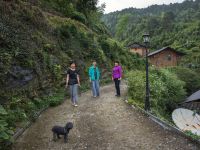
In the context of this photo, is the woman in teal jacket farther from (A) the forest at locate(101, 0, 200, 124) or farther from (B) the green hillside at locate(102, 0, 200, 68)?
(B) the green hillside at locate(102, 0, 200, 68)

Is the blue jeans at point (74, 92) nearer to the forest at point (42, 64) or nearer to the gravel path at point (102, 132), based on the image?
the gravel path at point (102, 132)

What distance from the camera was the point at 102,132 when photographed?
387 inches

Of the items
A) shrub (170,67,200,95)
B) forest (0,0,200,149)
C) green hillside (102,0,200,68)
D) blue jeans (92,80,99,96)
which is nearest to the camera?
forest (0,0,200,149)

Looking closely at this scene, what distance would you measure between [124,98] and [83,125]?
5241mm

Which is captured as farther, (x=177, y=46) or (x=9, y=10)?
(x=177, y=46)

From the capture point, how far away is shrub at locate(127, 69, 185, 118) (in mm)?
16172

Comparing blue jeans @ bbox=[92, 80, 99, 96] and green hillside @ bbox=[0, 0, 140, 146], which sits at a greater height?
green hillside @ bbox=[0, 0, 140, 146]

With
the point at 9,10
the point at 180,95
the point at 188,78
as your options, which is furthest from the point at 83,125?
the point at 188,78

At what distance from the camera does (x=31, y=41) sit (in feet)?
47.4

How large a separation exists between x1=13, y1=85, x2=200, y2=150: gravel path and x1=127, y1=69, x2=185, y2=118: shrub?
2.80 m

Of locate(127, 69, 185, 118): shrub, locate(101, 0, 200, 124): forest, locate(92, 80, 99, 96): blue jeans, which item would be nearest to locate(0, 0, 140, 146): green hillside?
locate(92, 80, 99, 96): blue jeans

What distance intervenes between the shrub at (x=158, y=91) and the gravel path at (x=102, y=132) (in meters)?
2.80

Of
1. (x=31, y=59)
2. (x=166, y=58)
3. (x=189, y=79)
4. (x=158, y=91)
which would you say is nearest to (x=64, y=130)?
(x=31, y=59)

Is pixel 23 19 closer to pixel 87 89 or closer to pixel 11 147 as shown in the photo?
pixel 87 89
